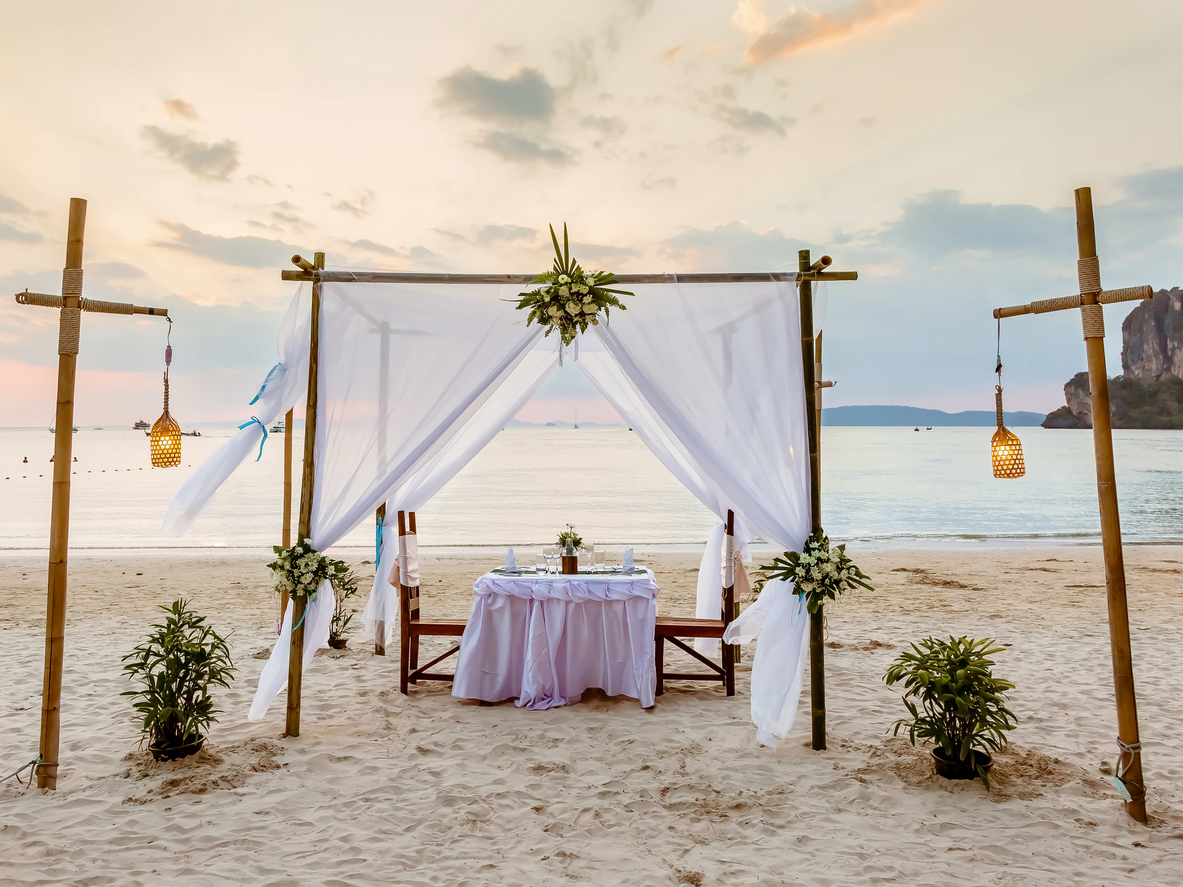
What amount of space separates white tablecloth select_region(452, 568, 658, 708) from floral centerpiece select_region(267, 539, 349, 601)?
103cm

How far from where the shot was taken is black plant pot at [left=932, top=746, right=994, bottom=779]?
10.4 ft

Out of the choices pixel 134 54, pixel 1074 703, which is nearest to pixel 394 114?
pixel 134 54

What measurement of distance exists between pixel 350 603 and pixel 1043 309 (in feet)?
23.9

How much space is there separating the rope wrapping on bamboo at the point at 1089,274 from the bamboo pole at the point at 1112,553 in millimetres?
25

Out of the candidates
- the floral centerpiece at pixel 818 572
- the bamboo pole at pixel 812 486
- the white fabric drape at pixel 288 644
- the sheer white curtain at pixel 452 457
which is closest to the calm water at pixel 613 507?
the sheer white curtain at pixel 452 457

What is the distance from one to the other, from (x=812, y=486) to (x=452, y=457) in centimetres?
264

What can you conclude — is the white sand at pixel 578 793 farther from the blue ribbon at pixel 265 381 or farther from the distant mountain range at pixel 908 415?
the distant mountain range at pixel 908 415

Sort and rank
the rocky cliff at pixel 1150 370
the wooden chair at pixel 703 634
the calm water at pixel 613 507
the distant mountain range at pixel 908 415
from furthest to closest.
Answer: the distant mountain range at pixel 908 415, the rocky cliff at pixel 1150 370, the calm water at pixel 613 507, the wooden chair at pixel 703 634

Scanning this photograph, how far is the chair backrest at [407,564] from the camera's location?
4770 mm

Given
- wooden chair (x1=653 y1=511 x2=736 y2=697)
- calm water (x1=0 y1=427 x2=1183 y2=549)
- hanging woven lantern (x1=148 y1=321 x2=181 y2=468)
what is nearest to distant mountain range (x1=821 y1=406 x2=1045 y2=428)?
calm water (x1=0 y1=427 x2=1183 y2=549)

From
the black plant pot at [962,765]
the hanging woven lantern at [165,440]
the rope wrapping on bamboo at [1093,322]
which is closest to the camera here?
the rope wrapping on bamboo at [1093,322]

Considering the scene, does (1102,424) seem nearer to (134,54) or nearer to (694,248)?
(134,54)

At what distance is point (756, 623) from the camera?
3.83 m

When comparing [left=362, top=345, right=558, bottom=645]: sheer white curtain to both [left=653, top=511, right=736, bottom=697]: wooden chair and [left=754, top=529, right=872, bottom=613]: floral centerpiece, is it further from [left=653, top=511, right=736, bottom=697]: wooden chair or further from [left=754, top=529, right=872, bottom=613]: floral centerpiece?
[left=754, top=529, right=872, bottom=613]: floral centerpiece
